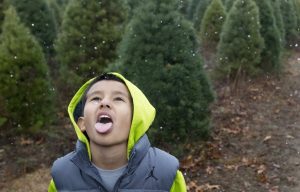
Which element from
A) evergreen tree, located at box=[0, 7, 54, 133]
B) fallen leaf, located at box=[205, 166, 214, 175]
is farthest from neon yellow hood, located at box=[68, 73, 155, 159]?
evergreen tree, located at box=[0, 7, 54, 133]

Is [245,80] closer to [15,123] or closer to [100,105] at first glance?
[15,123]

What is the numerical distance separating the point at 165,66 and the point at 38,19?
19.3 ft

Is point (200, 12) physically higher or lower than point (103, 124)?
lower

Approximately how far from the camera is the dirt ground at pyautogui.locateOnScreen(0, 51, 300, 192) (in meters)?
6.54

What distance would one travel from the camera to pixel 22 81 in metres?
7.65

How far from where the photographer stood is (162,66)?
267 inches

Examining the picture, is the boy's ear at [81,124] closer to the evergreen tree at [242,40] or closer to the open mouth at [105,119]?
the open mouth at [105,119]

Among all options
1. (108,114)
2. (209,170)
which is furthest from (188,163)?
(108,114)

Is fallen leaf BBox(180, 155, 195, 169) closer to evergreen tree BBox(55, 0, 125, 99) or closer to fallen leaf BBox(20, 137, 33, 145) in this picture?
fallen leaf BBox(20, 137, 33, 145)

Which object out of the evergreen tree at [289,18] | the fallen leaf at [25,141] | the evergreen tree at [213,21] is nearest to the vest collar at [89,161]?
the fallen leaf at [25,141]

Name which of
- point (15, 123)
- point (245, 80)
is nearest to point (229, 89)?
point (245, 80)

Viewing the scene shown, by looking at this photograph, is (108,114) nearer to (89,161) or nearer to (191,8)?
(89,161)

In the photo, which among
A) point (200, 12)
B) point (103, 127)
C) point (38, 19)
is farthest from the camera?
point (200, 12)

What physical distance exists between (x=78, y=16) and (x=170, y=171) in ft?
23.5
